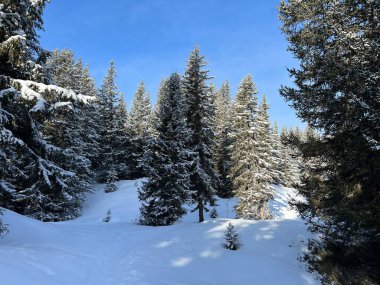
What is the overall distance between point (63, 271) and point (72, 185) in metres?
24.8

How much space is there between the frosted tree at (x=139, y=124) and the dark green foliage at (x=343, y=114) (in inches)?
1446

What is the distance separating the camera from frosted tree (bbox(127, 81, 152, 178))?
163 feet

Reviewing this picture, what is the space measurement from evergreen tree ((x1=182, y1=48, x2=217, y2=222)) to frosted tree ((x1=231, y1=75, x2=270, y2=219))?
6.63 m

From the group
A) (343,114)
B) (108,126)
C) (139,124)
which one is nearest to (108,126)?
(108,126)

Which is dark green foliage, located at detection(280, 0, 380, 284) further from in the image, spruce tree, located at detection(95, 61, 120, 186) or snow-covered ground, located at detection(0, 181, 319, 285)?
spruce tree, located at detection(95, 61, 120, 186)

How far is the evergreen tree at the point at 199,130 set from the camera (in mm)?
24016

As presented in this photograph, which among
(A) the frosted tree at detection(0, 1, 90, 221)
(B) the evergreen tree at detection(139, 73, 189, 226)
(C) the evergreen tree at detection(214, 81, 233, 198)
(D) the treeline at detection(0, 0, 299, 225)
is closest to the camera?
(A) the frosted tree at detection(0, 1, 90, 221)

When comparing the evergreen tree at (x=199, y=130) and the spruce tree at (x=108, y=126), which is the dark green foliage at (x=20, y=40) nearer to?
the evergreen tree at (x=199, y=130)

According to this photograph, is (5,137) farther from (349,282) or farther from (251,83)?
(251,83)

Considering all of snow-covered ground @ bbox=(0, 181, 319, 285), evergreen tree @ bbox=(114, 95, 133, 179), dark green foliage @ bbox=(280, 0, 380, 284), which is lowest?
snow-covered ground @ bbox=(0, 181, 319, 285)

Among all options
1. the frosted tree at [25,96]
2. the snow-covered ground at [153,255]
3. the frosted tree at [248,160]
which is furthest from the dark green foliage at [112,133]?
the frosted tree at [25,96]

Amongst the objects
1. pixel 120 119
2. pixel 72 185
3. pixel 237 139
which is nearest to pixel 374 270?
pixel 237 139

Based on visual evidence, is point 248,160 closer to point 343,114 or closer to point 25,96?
point 343,114

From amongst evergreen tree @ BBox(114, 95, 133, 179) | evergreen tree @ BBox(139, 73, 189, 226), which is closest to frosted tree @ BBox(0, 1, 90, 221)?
evergreen tree @ BBox(139, 73, 189, 226)
